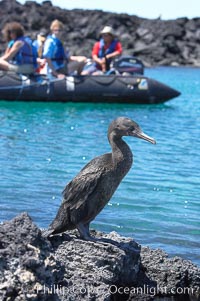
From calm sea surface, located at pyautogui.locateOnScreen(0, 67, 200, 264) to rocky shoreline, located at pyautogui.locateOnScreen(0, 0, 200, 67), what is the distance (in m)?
43.9

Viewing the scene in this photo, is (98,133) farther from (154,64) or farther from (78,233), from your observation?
(154,64)

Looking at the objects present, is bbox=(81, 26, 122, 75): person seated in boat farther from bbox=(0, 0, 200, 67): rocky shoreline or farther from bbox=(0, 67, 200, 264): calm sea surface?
bbox=(0, 0, 200, 67): rocky shoreline

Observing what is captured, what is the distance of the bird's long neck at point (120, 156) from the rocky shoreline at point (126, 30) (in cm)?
5614

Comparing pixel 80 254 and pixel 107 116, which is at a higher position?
pixel 80 254

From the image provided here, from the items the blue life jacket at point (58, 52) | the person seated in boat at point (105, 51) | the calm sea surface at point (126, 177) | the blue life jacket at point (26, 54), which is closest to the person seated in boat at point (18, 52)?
the blue life jacket at point (26, 54)

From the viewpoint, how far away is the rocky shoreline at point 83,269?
4.57 m

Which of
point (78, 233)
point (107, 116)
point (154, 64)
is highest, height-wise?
point (78, 233)

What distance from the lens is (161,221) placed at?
330 inches

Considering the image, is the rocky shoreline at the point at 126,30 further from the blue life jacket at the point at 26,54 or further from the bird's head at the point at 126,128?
the bird's head at the point at 126,128

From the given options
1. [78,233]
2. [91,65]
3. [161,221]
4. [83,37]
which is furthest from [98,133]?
[83,37]

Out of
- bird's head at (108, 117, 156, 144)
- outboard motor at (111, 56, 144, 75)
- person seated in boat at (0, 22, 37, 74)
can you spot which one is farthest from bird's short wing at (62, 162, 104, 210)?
outboard motor at (111, 56, 144, 75)

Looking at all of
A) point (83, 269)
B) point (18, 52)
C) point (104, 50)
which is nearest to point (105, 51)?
point (104, 50)

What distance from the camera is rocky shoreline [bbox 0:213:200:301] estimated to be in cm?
457

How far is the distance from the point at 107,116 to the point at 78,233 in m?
12.3
